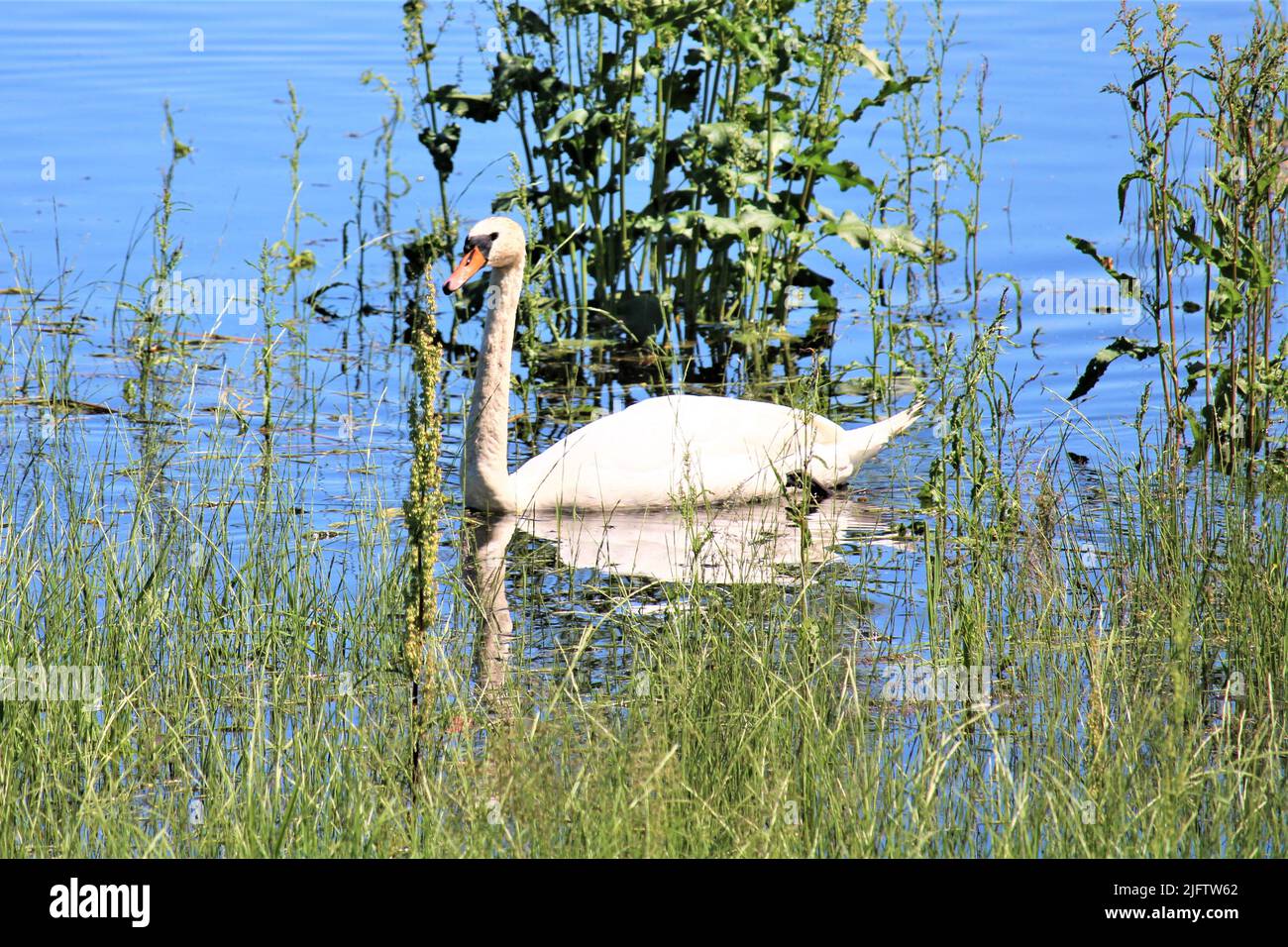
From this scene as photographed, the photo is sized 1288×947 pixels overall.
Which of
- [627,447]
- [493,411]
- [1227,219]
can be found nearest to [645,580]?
[627,447]

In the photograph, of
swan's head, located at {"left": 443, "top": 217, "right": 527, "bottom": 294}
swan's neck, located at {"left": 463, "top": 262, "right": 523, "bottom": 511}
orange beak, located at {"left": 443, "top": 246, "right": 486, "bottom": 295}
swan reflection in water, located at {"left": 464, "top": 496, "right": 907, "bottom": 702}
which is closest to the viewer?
swan reflection in water, located at {"left": 464, "top": 496, "right": 907, "bottom": 702}

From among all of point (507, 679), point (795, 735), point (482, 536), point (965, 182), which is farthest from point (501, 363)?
point (965, 182)

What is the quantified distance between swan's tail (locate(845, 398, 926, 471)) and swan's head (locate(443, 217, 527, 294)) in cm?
179

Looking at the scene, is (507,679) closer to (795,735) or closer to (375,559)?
(795,735)

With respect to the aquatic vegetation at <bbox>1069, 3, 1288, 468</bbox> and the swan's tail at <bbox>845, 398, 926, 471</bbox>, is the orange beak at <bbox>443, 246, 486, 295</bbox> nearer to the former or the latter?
the swan's tail at <bbox>845, 398, 926, 471</bbox>

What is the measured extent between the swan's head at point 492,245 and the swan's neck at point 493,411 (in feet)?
0.29

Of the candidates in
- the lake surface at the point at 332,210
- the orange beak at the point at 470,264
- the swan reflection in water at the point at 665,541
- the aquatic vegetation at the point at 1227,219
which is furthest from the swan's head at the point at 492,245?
the aquatic vegetation at the point at 1227,219

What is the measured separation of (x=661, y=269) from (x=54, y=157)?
5743mm

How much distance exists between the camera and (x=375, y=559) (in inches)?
252

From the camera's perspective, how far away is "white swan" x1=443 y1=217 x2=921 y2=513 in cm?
737

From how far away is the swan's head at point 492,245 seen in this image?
7.78 metres

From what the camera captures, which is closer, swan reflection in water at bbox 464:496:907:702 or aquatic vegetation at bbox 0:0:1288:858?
aquatic vegetation at bbox 0:0:1288:858

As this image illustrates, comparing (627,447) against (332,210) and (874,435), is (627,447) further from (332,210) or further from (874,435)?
→ (332,210)

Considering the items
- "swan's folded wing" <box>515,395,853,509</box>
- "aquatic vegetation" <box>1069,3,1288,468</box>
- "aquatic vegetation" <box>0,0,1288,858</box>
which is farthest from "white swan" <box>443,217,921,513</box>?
"aquatic vegetation" <box>1069,3,1288,468</box>
